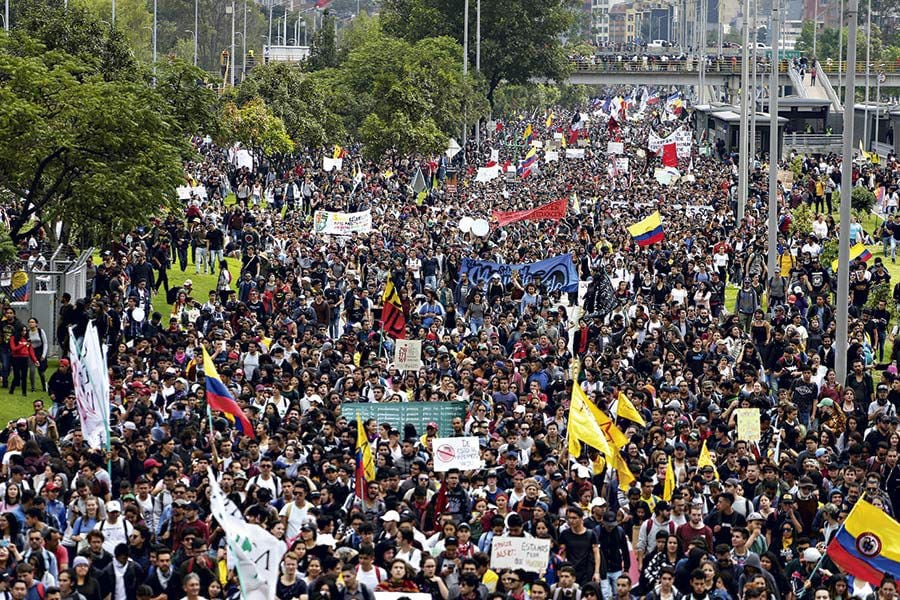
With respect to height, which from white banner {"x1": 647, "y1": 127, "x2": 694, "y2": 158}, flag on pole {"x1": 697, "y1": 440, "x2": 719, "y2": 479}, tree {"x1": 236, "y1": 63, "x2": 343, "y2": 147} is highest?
tree {"x1": 236, "y1": 63, "x2": 343, "y2": 147}

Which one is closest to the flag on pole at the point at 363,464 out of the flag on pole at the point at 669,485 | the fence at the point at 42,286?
the flag on pole at the point at 669,485

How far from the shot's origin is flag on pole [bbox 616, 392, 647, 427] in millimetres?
20266

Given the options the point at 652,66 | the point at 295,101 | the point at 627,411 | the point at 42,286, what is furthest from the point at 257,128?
the point at 652,66

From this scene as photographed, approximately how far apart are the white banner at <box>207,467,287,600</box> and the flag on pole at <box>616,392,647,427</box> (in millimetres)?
7947

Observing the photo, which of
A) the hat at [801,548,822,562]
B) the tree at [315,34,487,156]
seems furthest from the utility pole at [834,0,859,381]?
the tree at [315,34,487,156]

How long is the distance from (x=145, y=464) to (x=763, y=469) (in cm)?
512

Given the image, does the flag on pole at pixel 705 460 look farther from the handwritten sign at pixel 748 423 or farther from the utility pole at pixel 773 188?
the utility pole at pixel 773 188

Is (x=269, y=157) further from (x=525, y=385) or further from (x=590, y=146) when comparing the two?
(x=525, y=385)

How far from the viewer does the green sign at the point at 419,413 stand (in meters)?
20.2

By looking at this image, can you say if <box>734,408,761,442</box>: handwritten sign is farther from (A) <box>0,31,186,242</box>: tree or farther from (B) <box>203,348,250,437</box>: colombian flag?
(A) <box>0,31,186,242</box>: tree

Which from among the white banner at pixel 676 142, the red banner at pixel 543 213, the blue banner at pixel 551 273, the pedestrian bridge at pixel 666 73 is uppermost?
the pedestrian bridge at pixel 666 73

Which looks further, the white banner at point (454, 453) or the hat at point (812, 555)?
the white banner at point (454, 453)

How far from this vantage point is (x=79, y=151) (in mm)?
32875

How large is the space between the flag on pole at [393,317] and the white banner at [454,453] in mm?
9597
